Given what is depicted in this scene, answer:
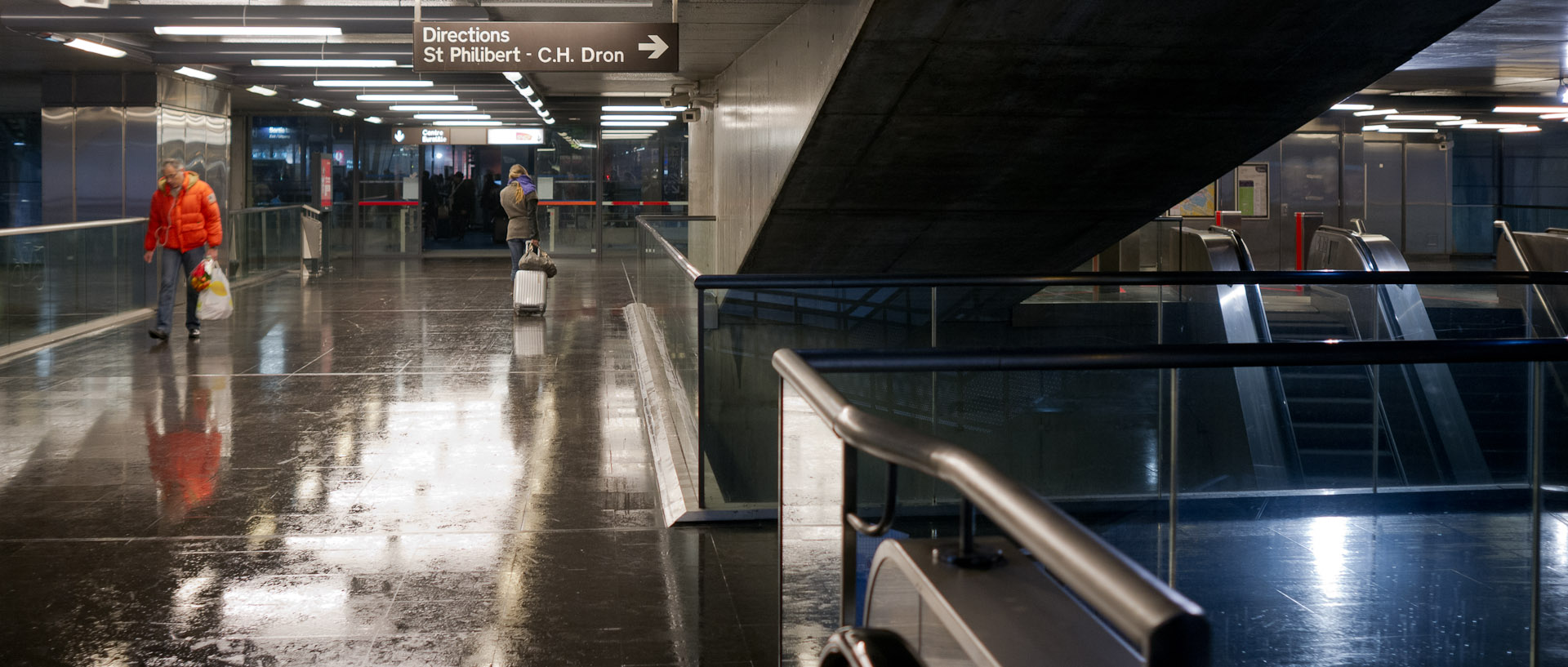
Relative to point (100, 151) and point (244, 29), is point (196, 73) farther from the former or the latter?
point (244, 29)

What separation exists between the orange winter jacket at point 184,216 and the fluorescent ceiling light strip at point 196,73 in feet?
12.6

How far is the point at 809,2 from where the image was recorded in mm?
8023

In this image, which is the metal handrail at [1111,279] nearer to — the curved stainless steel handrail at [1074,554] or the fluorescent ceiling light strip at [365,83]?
the curved stainless steel handrail at [1074,554]

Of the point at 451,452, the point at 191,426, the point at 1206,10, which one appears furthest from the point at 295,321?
the point at 1206,10

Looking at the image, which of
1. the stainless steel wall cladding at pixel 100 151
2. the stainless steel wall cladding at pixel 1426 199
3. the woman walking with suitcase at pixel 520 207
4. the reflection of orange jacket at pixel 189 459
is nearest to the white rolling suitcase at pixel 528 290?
the woman walking with suitcase at pixel 520 207

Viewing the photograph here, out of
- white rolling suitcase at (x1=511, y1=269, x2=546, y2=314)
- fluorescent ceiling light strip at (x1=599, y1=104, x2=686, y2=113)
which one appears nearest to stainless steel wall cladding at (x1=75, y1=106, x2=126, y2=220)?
white rolling suitcase at (x1=511, y1=269, x2=546, y2=314)

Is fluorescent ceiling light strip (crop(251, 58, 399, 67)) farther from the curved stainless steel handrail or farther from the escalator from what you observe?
the curved stainless steel handrail

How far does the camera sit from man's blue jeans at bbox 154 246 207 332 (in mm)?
11875

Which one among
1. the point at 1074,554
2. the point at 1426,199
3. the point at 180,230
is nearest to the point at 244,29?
the point at 180,230

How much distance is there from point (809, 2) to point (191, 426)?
4.75m

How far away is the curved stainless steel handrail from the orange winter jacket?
39.1 ft

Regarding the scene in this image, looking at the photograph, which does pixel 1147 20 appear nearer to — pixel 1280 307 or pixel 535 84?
pixel 1280 307

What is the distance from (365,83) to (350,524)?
12580 mm

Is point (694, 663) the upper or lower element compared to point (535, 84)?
lower
